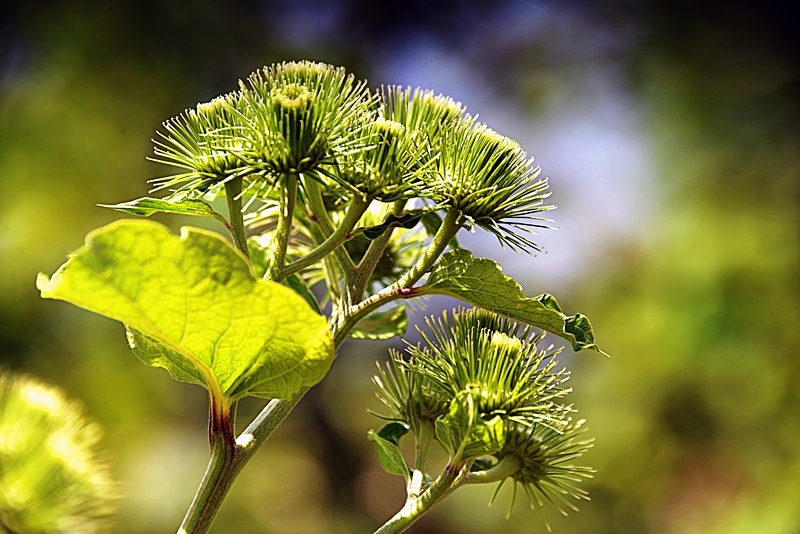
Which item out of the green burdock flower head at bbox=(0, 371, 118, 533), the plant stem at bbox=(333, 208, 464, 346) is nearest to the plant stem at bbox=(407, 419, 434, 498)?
the plant stem at bbox=(333, 208, 464, 346)

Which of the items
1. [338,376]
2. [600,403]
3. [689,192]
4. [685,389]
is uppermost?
[689,192]

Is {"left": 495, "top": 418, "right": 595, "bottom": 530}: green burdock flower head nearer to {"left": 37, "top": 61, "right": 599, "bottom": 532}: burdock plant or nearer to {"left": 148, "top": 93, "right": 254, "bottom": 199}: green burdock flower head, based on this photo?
{"left": 37, "top": 61, "right": 599, "bottom": 532}: burdock plant

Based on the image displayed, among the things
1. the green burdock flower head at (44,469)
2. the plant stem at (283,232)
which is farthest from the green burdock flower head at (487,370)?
the green burdock flower head at (44,469)

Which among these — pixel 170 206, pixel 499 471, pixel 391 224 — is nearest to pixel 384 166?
pixel 391 224

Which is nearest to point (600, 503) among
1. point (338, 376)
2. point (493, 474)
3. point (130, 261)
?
point (338, 376)

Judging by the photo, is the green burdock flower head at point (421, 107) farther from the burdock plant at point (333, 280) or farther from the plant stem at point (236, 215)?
the plant stem at point (236, 215)

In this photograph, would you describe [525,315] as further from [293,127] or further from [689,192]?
[689,192]
